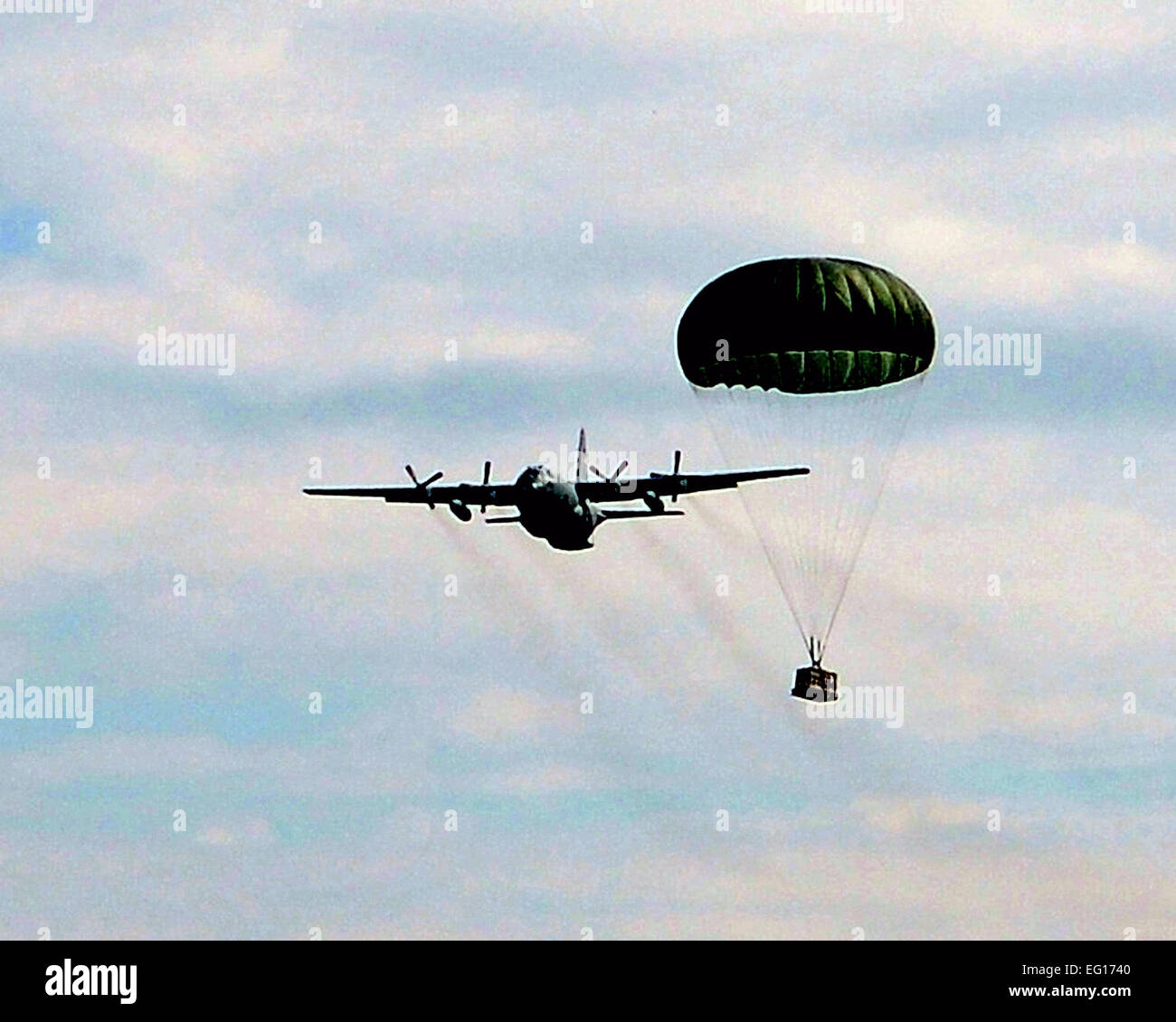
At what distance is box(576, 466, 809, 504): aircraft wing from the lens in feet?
400

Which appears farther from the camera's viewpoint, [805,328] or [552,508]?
[552,508]

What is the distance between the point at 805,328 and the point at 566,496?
40.6 ft

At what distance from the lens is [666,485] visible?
12344 centimetres

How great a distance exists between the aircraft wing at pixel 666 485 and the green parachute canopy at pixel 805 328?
6161mm

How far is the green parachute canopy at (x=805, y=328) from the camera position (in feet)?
380

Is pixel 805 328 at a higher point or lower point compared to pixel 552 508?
higher

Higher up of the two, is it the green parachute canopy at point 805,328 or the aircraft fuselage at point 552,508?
the green parachute canopy at point 805,328

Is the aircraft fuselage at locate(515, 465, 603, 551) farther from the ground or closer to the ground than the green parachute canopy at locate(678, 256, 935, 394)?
closer to the ground

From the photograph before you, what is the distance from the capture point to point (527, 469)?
389ft
